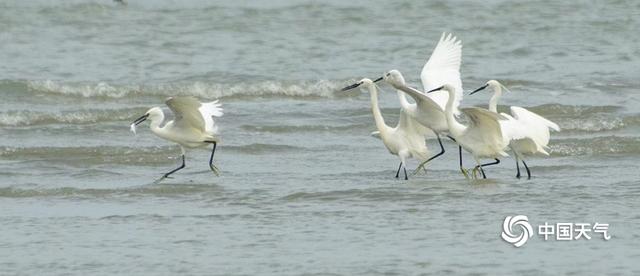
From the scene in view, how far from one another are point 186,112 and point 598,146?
439 cm

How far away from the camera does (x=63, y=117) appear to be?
656 inches

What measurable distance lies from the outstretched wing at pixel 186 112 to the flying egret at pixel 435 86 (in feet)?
5.57

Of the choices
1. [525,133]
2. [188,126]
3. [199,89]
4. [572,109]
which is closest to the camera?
[525,133]

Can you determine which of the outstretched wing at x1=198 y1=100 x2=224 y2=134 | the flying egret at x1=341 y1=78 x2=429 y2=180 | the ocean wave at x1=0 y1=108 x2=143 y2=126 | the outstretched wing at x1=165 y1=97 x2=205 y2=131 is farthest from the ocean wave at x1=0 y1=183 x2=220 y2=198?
the ocean wave at x1=0 y1=108 x2=143 y2=126

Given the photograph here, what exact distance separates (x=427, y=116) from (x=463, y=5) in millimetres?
15499

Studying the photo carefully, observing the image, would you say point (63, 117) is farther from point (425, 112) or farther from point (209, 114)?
point (425, 112)

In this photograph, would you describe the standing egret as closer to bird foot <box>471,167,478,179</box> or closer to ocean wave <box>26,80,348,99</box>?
bird foot <box>471,167,478,179</box>

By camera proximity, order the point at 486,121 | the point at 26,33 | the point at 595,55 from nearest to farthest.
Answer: the point at 486,121 < the point at 595,55 < the point at 26,33

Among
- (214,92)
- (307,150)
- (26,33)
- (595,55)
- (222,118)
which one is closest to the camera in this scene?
(307,150)

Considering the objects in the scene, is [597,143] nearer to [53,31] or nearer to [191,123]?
[191,123]

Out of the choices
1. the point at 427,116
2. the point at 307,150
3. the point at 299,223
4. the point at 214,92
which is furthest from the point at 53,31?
the point at 299,223

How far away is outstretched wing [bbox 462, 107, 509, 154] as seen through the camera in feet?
38.7

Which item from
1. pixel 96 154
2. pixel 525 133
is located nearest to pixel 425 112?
pixel 525 133

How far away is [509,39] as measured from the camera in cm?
2403
